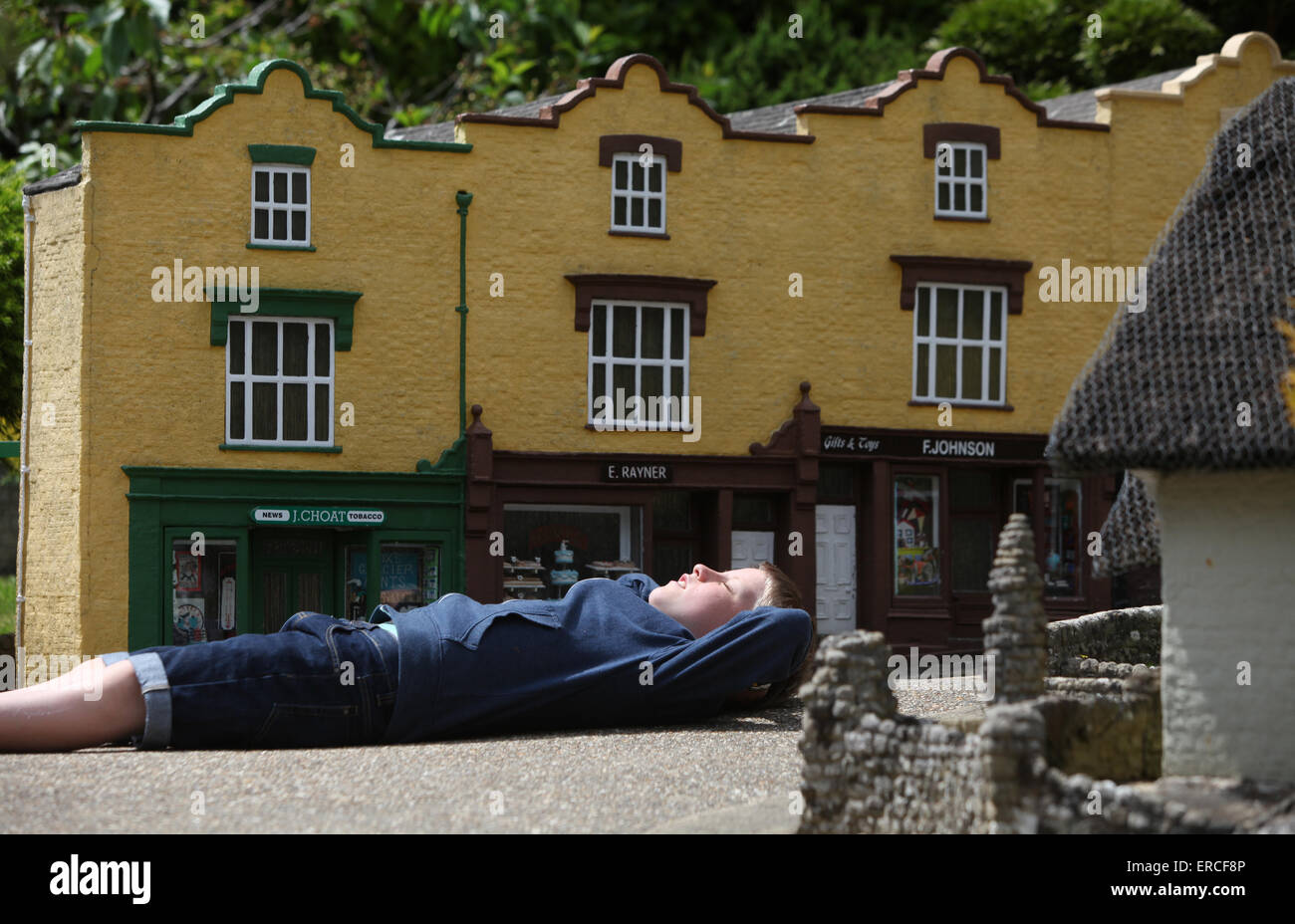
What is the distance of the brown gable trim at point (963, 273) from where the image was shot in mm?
26141

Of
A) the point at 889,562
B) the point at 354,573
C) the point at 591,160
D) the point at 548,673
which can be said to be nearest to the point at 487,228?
the point at 591,160

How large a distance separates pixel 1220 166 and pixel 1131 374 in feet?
6.48

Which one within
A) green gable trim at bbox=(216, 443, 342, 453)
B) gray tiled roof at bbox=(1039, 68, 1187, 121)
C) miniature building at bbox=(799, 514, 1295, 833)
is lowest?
miniature building at bbox=(799, 514, 1295, 833)

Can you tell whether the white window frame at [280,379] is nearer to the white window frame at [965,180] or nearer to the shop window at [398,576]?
the shop window at [398,576]

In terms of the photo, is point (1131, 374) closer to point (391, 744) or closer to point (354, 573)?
point (391, 744)

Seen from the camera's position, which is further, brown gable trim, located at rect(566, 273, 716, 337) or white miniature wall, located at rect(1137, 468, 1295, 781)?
brown gable trim, located at rect(566, 273, 716, 337)

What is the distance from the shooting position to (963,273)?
86.5 ft

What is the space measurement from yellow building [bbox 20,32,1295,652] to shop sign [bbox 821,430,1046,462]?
0.05 m

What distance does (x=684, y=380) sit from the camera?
25.4 meters

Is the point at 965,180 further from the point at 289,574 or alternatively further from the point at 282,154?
the point at 289,574

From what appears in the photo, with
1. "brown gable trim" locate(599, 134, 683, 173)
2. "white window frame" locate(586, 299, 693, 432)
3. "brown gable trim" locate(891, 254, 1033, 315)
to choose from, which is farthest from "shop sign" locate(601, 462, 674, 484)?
"brown gable trim" locate(891, 254, 1033, 315)

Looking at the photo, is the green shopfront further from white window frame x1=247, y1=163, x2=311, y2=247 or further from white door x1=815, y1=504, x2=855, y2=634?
white door x1=815, y1=504, x2=855, y2=634

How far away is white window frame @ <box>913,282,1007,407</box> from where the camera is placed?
26.4 metres

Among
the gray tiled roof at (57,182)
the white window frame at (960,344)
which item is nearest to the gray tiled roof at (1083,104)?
the white window frame at (960,344)
